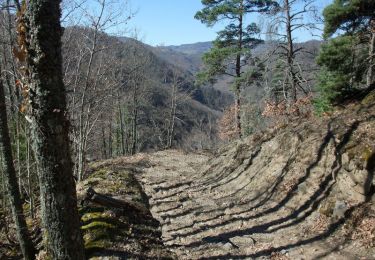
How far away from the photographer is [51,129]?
493 centimetres

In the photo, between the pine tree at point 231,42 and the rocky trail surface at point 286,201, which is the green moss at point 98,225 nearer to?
the rocky trail surface at point 286,201

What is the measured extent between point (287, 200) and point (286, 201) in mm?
40

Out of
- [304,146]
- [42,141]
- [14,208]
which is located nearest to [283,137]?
[304,146]

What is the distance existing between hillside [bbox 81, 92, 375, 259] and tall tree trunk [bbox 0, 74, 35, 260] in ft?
10.8

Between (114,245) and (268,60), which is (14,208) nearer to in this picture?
(114,245)

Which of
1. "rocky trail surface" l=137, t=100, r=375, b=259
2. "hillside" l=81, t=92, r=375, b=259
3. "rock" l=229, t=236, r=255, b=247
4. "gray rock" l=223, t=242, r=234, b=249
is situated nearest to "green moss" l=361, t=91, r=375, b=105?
"hillside" l=81, t=92, r=375, b=259

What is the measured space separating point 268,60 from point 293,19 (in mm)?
2100

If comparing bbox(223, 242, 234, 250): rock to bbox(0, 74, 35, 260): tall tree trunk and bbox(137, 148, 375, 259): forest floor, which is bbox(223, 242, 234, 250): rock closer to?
bbox(137, 148, 375, 259): forest floor

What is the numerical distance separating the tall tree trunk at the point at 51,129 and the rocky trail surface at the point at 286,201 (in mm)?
3901

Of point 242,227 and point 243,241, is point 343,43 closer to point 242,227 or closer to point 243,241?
point 242,227

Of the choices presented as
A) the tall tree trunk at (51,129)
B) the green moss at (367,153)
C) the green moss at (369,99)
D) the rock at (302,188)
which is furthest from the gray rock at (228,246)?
Answer: the green moss at (369,99)

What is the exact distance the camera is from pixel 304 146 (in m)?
12.1

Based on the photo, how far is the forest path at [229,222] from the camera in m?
8.12

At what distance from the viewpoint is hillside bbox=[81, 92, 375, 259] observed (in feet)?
26.6
